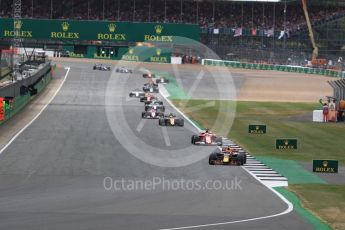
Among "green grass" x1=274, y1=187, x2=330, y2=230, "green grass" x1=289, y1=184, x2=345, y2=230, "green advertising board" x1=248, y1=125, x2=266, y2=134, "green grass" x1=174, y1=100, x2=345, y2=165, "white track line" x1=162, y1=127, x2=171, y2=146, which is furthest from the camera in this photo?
"green advertising board" x1=248, y1=125, x2=266, y2=134

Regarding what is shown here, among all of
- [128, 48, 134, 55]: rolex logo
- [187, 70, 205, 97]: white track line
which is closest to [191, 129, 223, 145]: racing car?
[187, 70, 205, 97]: white track line

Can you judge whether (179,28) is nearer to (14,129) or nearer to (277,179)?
(14,129)

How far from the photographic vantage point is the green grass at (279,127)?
37.5m

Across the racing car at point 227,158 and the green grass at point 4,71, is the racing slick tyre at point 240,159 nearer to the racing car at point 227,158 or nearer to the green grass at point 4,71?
the racing car at point 227,158

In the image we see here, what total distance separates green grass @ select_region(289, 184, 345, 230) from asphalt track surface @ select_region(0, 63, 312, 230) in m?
0.83

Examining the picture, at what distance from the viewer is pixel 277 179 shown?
2845 cm

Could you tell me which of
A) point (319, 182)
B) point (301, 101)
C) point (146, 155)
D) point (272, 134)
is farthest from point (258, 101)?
point (319, 182)

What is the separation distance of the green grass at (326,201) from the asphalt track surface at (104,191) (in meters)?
0.83

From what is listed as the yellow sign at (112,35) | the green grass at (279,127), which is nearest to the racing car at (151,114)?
the green grass at (279,127)

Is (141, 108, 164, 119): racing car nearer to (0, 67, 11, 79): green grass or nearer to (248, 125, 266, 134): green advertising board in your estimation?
(248, 125, 266, 134): green advertising board

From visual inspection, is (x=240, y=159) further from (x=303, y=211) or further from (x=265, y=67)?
(x=265, y=67)

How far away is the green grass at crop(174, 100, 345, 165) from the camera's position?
1475 inches

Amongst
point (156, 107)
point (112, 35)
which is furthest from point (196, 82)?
point (156, 107)

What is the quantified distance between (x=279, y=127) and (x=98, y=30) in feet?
254
